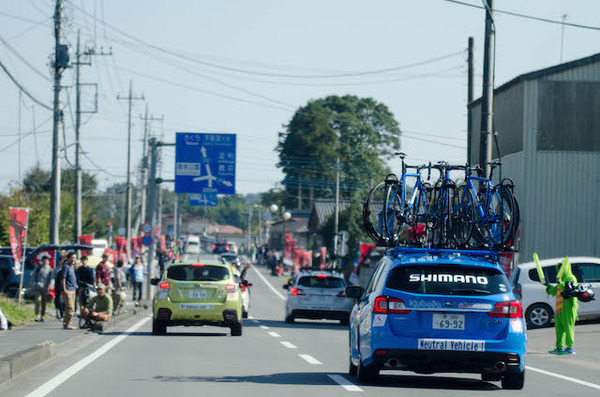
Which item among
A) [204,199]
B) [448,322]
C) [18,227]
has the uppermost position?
[204,199]

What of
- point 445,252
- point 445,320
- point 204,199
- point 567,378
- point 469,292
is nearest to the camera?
point 445,320

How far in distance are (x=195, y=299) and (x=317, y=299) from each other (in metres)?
7.84

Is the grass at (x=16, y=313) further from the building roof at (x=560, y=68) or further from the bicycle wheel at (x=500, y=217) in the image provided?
the building roof at (x=560, y=68)

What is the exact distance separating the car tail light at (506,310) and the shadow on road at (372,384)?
1.10m

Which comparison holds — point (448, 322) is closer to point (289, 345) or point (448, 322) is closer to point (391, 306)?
point (391, 306)

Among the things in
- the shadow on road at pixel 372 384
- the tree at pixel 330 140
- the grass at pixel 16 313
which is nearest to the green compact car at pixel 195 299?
the grass at pixel 16 313

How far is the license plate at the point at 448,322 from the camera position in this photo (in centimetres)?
1193

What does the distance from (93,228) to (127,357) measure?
267ft

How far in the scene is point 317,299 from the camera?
97.5 feet

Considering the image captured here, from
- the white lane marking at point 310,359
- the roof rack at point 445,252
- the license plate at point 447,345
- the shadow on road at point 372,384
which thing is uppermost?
the roof rack at point 445,252

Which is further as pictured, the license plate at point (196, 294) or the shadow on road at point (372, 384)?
the license plate at point (196, 294)

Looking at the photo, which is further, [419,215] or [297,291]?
[297,291]

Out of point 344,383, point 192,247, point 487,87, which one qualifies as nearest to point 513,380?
point 344,383

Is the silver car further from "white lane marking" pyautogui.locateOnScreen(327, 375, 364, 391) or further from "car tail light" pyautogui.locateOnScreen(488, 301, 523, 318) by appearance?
"car tail light" pyautogui.locateOnScreen(488, 301, 523, 318)
